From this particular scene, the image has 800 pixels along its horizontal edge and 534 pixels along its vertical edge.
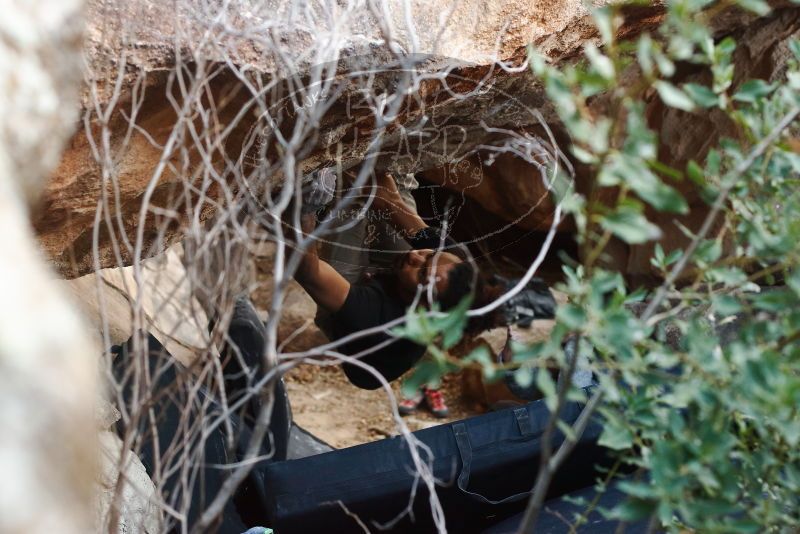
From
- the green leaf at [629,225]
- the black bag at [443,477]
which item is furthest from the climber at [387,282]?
the green leaf at [629,225]

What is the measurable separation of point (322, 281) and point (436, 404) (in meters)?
1.50

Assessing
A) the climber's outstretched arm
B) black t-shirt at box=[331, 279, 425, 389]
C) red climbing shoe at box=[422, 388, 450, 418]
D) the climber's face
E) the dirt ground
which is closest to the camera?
the climber's face

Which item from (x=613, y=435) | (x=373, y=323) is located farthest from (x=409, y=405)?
(x=613, y=435)

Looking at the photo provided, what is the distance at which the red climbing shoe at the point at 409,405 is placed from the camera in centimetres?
331

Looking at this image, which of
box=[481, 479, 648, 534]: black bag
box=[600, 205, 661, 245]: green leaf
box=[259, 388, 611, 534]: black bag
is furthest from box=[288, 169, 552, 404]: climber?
box=[600, 205, 661, 245]: green leaf

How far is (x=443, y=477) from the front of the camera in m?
1.85

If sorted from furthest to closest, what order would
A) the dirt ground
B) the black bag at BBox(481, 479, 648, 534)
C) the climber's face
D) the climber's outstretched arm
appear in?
the dirt ground, the climber's outstretched arm, the climber's face, the black bag at BBox(481, 479, 648, 534)

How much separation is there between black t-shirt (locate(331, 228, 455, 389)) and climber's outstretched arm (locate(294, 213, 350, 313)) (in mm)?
23

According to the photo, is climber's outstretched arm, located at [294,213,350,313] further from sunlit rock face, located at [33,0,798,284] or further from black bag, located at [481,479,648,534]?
black bag, located at [481,479,648,534]

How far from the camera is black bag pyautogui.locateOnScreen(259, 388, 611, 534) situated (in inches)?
69.3

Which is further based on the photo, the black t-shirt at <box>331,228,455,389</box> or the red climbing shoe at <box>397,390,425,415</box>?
the red climbing shoe at <box>397,390,425,415</box>

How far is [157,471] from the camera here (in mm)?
1006

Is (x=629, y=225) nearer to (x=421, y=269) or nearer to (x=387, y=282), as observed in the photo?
(x=421, y=269)

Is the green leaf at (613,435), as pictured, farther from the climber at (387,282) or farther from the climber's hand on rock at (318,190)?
the climber's hand on rock at (318,190)
